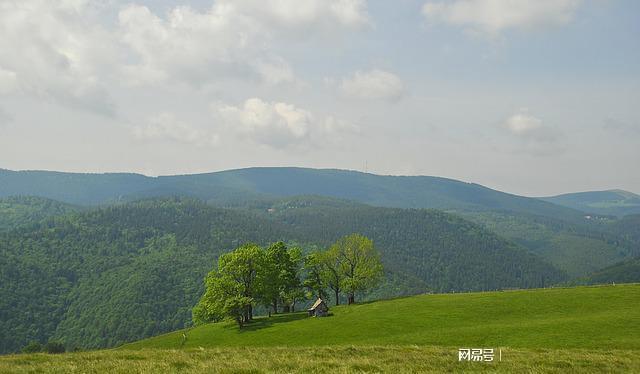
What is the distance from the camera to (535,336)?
4731 cm

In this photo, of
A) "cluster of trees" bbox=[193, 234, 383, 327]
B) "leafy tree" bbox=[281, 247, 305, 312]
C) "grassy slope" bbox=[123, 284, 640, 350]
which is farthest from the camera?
"leafy tree" bbox=[281, 247, 305, 312]

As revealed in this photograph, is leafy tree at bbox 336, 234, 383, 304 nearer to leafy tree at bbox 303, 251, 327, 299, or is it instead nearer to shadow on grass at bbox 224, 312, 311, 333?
leafy tree at bbox 303, 251, 327, 299

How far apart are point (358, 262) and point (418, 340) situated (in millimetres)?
44002

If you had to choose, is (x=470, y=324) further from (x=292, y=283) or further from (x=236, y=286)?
(x=292, y=283)

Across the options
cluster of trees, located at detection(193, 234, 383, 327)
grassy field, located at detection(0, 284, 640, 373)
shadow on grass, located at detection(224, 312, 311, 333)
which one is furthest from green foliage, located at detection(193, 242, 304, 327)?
grassy field, located at detection(0, 284, 640, 373)

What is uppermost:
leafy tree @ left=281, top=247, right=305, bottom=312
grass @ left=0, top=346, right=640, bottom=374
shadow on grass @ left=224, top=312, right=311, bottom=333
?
grass @ left=0, top=346, right=640, bottom=374

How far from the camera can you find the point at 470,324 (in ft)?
193

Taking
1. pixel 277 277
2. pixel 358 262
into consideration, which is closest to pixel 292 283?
pixel 277 277

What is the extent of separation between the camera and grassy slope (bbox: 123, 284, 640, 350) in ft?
155

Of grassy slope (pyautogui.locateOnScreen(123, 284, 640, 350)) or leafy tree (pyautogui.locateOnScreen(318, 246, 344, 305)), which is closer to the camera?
grassy slope (pyautogui.locateOnScreen(123, 284, 640, 350))

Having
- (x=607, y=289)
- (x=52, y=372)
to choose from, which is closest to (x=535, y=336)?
(x=607, y=289)

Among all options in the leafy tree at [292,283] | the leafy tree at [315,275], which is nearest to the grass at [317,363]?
the leafy tree at [292,283]

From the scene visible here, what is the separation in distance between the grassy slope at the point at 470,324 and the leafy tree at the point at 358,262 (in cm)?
1107

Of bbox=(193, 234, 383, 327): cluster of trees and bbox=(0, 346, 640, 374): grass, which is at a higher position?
bbox=(0, 346, 640, 374): grass
